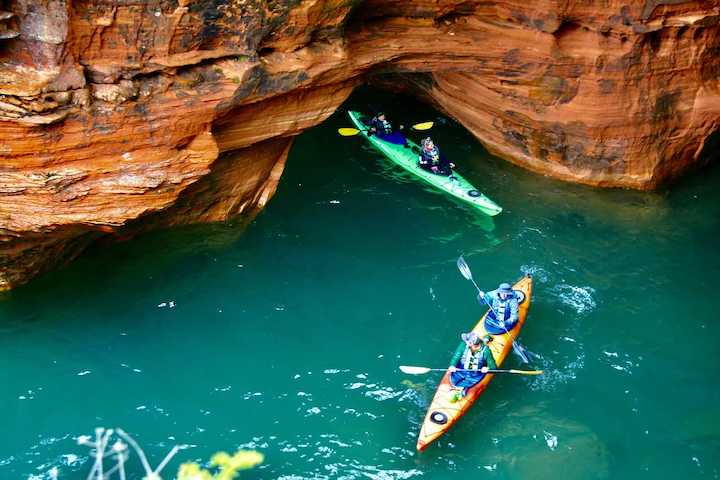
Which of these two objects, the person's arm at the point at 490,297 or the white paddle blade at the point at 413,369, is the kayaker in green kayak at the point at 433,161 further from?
the white paddle blade at the point at 413,369

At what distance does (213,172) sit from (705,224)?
9.64 m

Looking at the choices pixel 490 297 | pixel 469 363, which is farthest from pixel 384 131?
pixel 469 363

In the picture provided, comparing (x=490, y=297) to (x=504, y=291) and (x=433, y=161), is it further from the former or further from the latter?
(x=433, y=161)

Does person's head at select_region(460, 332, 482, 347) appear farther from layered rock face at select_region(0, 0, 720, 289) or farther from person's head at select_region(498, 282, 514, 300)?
layered rock face at select_region(0, 0, 720, 289)

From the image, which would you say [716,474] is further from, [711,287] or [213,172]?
[213,172]

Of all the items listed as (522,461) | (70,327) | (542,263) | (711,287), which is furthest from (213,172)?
(711,287)

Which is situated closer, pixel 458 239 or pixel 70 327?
→ pixel 70 327

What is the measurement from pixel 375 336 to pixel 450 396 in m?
1.88

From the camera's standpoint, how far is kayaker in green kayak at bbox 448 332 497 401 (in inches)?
487

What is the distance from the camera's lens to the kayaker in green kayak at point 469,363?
12.4 meters

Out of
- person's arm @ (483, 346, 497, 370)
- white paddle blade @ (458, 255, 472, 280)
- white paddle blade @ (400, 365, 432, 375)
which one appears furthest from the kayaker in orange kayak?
white paddle blade @ (400, 365, 432, 375)

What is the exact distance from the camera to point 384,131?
1853 cm

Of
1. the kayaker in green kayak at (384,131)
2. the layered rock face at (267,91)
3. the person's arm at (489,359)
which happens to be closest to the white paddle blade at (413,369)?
the person's arm at (489,359)

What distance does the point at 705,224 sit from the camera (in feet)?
52.9
